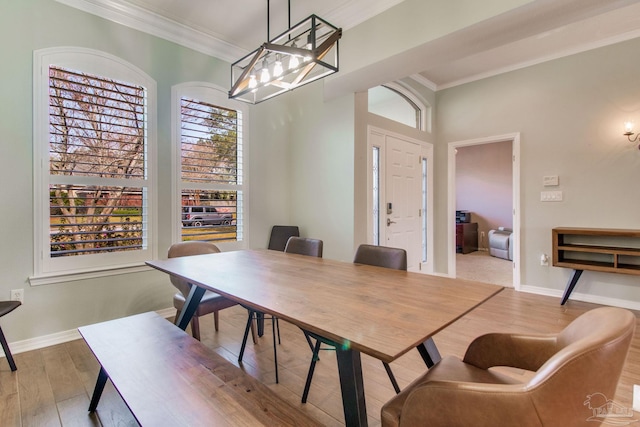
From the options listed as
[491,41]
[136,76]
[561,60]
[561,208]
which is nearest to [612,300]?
[561,208]

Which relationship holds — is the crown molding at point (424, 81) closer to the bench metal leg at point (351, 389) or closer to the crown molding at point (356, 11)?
the crown molding at point (356, 11)

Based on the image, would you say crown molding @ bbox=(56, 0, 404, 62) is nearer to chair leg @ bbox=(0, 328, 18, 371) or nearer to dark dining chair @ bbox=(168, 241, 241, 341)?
dark dining chair @ bbox=(168, 241, 241, 341)

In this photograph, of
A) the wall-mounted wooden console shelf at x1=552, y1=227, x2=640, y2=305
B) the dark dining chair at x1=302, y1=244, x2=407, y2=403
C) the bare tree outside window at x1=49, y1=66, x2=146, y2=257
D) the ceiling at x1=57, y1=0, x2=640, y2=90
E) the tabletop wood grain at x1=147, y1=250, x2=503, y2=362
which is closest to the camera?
the tabletop wood grain at x1=147, y1=250, x2=503, y2=362

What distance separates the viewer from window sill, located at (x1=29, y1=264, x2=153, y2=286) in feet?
7.87

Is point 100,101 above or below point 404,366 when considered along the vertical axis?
above

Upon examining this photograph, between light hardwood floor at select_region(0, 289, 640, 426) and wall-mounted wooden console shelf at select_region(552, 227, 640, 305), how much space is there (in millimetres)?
667

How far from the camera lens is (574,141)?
3.64 m

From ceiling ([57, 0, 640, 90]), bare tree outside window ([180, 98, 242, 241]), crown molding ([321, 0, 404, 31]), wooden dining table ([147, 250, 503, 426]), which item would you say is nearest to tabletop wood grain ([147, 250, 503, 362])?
wooden dining table ([147, 250, 503, 426])

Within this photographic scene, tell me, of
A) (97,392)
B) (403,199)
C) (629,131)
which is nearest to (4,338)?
(97,392)

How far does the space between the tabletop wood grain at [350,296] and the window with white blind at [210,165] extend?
1.28 meters

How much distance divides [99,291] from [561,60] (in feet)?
18.5

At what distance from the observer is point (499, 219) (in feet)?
24.2

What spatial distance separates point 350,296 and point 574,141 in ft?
12.9

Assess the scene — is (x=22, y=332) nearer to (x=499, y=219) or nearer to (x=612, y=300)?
(x=612, y=300)
